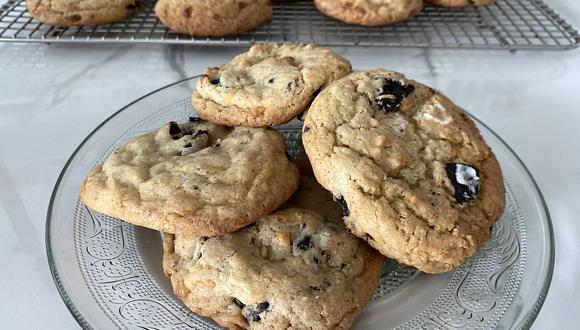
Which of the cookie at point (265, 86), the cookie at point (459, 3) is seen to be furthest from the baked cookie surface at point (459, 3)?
the cookie at point (265, 86)

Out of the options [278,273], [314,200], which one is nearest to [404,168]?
[314,200]

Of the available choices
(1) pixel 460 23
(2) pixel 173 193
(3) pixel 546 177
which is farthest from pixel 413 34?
(2) pixel 173 193

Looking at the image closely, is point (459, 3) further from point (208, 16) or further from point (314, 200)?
point (314, 200)

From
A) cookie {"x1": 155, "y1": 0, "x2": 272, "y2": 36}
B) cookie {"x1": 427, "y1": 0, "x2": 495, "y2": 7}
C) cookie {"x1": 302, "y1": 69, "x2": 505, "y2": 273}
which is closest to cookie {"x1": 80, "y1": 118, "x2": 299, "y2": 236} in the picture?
cookie {"x1": 302, "y1": 69, "x2": 505, "y2": 273}

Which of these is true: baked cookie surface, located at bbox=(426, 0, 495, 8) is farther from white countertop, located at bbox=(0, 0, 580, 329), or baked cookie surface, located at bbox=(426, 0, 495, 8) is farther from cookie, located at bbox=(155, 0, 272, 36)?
cookie, located at bbox=(155, 0, 272, 36)

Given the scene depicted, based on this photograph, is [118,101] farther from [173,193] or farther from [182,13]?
[173,193]

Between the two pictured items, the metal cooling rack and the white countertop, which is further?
the metal cooling rack
